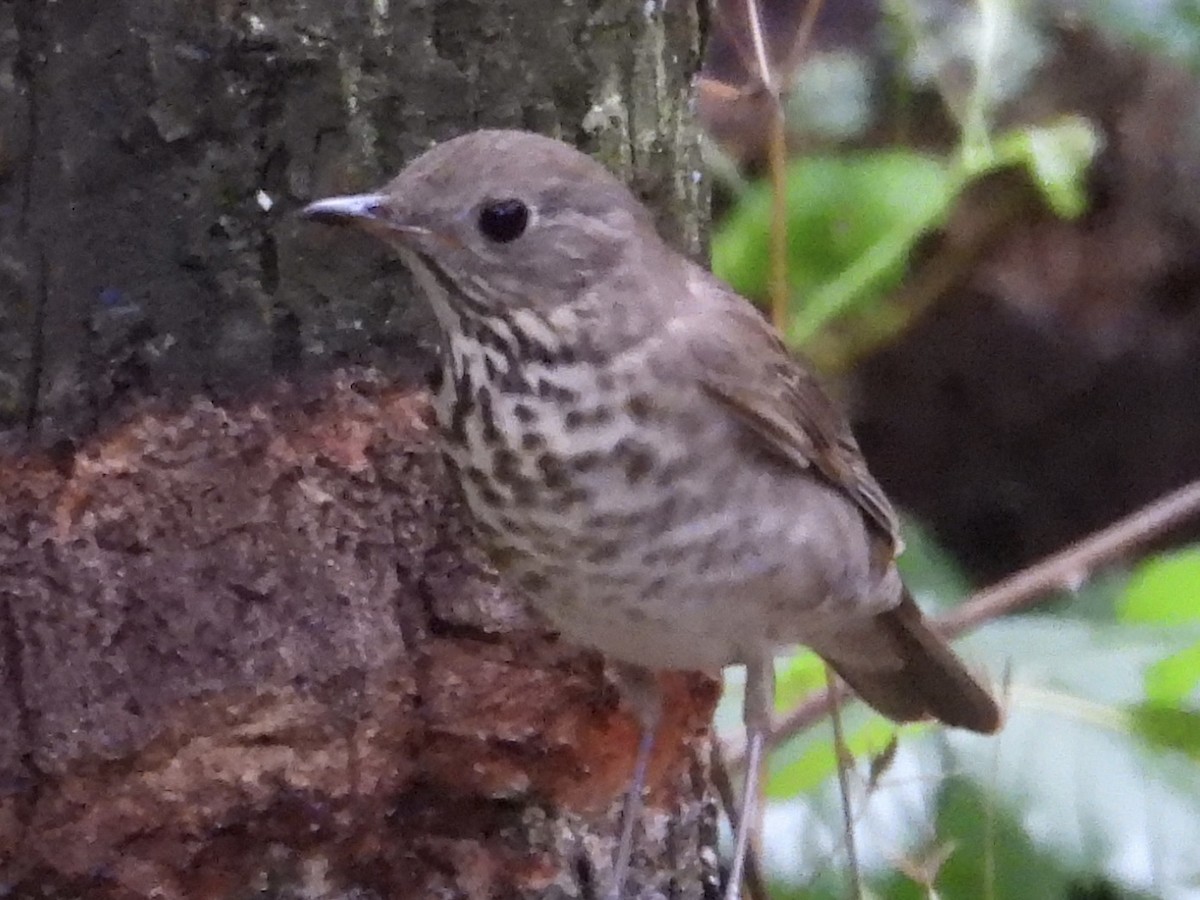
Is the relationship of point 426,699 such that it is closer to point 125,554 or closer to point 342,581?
point 342,581

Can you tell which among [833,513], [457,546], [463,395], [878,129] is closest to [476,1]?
[463,395]

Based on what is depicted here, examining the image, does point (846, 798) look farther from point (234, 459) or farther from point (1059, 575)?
point (234, 459)

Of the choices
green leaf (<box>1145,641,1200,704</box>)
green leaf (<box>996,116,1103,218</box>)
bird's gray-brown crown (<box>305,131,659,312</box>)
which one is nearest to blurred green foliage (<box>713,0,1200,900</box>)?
green leaf (<box>1145,641,1200,704</box>)

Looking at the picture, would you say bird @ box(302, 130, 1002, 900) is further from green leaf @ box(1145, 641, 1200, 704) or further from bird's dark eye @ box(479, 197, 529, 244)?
green leaf @ box(1145, 641, 1200, 704)

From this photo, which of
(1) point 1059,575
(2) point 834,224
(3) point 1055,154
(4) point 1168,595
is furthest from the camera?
(2) point 834,224

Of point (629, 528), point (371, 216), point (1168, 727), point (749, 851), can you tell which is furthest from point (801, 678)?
point (371, 216)

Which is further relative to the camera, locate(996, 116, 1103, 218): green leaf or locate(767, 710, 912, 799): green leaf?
locate(996, 116, 1103, 218): green leaf

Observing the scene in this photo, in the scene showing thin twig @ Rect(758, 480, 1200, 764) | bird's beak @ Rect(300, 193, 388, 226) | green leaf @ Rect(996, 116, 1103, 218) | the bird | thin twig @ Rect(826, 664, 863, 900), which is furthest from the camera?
green leaf @ Rect(996, 116, 1103, 218)
